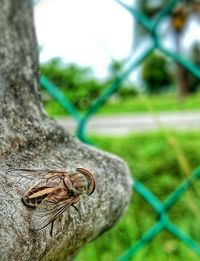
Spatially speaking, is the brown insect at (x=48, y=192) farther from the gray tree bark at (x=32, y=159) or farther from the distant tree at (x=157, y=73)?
the distant tree at (x=157, y=73)

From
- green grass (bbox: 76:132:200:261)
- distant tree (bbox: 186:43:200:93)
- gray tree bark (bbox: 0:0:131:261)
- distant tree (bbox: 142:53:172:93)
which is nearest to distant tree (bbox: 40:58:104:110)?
green grass (bbox: 76:132:200:261)

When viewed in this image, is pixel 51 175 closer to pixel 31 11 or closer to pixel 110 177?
pixel 110 177

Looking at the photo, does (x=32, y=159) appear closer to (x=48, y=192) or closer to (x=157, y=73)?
(x=48, y=192)

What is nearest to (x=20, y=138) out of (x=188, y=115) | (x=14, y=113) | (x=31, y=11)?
(x=14, y=113)

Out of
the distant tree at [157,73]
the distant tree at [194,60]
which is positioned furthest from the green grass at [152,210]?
the distant tree at [157,73]

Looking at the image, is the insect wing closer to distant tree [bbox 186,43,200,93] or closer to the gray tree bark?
the gray tree bark

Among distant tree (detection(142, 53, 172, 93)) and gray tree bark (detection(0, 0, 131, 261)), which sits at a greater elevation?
gray tree bark (detection(0, 0, 131, 261))

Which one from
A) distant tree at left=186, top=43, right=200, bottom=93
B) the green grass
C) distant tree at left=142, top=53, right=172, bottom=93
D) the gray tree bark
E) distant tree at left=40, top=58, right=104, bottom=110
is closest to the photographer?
the gray tree bark

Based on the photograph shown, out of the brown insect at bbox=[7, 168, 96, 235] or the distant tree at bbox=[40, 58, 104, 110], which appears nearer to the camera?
the brown insect at bbox=[7, 168, 96, 235]
